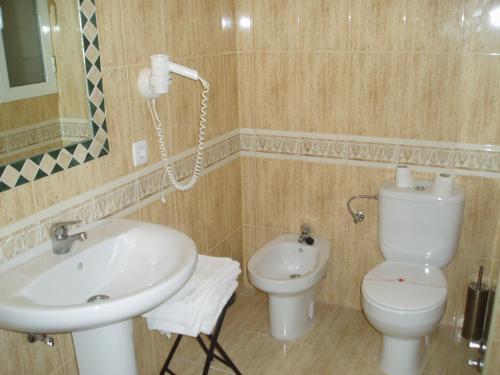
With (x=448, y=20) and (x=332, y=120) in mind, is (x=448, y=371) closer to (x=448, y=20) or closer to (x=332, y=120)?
(x=332, y=120)

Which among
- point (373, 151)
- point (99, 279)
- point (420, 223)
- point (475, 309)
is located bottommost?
point (475, 309)

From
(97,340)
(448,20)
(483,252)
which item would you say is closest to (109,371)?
(97,340)

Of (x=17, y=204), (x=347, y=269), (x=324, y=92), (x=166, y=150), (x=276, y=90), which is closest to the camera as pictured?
(x=17, y=204)

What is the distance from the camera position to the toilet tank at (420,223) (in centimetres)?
257

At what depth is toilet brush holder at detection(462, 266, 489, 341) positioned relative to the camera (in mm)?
2669

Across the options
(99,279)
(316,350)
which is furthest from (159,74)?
(316,350)

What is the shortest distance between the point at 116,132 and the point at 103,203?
29cm

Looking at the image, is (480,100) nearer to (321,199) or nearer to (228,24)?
(321,199)

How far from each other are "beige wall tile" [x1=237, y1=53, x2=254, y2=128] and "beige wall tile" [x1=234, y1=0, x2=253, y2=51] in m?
0.05

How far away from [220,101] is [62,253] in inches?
54.3

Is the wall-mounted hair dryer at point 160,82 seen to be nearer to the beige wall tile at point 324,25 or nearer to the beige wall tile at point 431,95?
the beige wall tile at point 324,25

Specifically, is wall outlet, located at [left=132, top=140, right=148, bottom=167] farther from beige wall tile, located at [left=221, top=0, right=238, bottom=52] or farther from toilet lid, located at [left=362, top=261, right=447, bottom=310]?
toilet lid, located at [left=362, top=261, right=447, bottom=310]

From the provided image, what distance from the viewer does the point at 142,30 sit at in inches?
85.0

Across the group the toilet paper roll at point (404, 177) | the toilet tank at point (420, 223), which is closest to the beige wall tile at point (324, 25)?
the toilet paper roll at point (404, 177)
